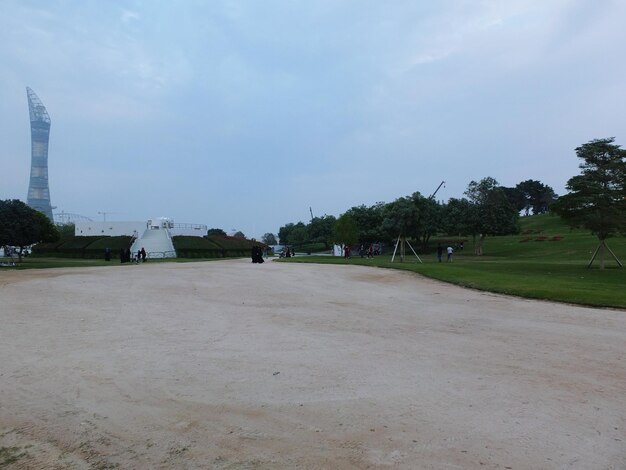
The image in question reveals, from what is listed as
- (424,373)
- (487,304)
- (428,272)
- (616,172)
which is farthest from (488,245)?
(424,373)

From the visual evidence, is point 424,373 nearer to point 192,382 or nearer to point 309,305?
point 192,382

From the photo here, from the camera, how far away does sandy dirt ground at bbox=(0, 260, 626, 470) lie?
4039 millimetres

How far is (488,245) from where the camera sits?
66.5 metres

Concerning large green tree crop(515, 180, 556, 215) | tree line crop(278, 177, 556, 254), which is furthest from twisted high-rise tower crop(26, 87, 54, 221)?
large green tree crop(515, 180, 556, 215)

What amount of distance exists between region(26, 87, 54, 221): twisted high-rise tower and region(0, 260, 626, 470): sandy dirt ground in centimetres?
16075

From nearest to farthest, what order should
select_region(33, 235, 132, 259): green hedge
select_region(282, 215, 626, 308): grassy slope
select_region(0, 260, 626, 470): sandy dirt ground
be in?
select_region(0, 260, 626, 470): sandy dirt ground
select_region(282, 215, 626, 308): grassy slope
select_region(33, 235, 132, 259): green hedge

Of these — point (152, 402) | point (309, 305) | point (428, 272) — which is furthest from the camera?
point (428, 272)

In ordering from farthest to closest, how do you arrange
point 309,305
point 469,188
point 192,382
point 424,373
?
point 469,188
point 309,305
point 424,373
point 192,382

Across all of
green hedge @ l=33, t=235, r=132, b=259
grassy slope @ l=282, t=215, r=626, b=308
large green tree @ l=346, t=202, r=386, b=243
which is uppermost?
large green tree @ l=346, t=202, r=386, b=243

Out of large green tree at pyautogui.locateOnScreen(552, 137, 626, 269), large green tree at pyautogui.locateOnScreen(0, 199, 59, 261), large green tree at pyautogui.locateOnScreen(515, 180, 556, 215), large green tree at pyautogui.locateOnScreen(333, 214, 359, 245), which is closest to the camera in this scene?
large green tree at pyautogui.locateOnScreen(552, 137, 626, 269)

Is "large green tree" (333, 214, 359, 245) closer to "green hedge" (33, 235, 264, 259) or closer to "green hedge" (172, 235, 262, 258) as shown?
"green hedge" (172, 235, 262, 258)

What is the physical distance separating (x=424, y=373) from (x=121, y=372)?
423 centimetres

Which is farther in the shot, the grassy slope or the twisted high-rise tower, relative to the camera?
the twisted high-rise tower

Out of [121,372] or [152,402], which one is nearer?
[152,402]
